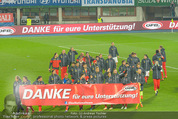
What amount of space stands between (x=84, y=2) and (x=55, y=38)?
60.0 feet

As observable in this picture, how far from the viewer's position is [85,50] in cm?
3809

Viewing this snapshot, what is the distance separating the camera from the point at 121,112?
1712cm

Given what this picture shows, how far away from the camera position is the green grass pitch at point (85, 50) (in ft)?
64.6

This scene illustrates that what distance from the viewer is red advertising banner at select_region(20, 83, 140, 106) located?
16.8m

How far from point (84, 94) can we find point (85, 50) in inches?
838

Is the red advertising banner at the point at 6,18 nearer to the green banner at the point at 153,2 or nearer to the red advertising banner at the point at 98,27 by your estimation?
the red advertising banner at the point at 98,27

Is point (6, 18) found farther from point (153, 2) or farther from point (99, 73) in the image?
point (99, 73)

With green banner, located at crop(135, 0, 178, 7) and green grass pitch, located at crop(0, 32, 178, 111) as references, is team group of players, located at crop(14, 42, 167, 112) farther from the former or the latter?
green banner, located at crop(135, 0, 178, 7)

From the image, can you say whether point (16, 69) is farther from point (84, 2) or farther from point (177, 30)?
point (84, 2)

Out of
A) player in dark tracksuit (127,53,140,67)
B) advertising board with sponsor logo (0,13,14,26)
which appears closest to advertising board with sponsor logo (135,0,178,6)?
advertising board with sponsor logo (0,13,14,26)

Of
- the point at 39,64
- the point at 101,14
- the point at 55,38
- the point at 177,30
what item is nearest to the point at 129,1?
the point at 101,14

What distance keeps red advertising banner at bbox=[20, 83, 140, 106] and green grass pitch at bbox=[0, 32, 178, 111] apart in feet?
2.74

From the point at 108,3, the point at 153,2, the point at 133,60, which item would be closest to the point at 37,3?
the point at 108,3

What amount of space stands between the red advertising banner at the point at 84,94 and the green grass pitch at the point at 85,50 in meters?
0.84
